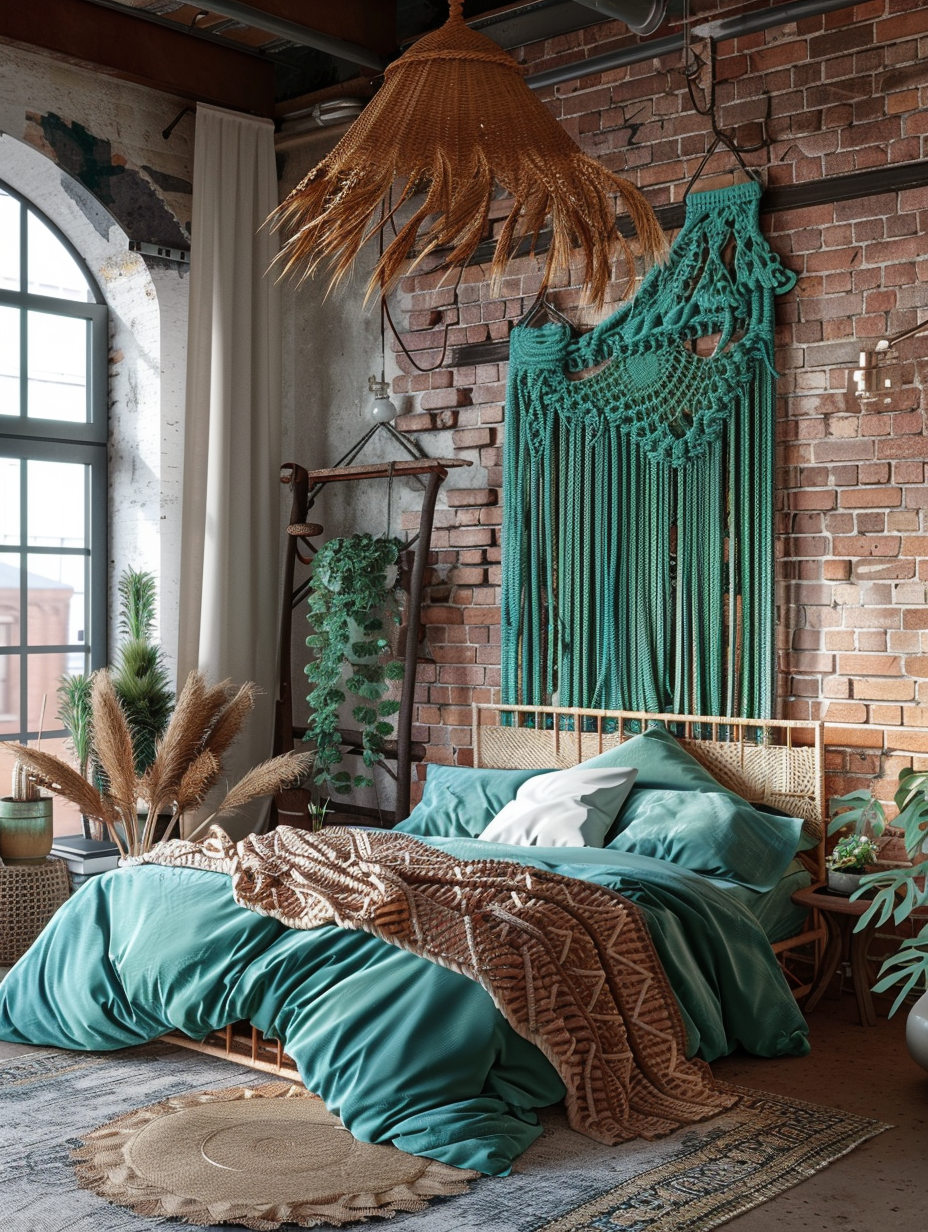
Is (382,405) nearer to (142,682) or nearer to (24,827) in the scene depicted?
(142,682)

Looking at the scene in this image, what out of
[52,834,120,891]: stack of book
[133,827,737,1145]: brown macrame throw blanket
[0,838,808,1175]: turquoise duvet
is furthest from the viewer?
[52,834,120,891]: stack of book

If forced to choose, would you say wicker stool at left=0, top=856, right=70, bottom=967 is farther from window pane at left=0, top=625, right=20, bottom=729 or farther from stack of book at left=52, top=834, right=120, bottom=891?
window pane at left=0, top=625, right=20, bottom=729

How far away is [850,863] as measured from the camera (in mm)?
4102

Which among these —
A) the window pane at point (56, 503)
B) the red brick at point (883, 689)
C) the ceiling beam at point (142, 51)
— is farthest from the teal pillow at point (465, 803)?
the ceiling beam at point (142, 51)

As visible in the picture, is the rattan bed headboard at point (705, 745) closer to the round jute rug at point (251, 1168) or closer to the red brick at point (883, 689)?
the red brick at point (883, 689)

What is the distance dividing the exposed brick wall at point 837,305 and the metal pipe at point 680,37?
0.22 feet

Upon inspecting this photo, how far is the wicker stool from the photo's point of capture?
473 cm

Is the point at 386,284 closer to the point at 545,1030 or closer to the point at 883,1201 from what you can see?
the point at 545,1030

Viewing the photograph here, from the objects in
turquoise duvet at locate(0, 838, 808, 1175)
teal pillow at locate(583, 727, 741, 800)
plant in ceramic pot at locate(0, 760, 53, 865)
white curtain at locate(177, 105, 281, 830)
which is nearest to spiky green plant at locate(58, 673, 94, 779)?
plant in ceramic pot at locate(0, 760, 53, 865)

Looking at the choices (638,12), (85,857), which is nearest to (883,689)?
(638,12)

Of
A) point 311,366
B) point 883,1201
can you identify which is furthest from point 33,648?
point 883,1201

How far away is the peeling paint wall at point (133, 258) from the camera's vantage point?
17.7 feet

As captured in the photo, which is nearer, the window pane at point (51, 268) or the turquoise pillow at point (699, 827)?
the turquoise pillow at point (699, 827)

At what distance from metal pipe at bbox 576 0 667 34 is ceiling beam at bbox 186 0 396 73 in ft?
3.83
